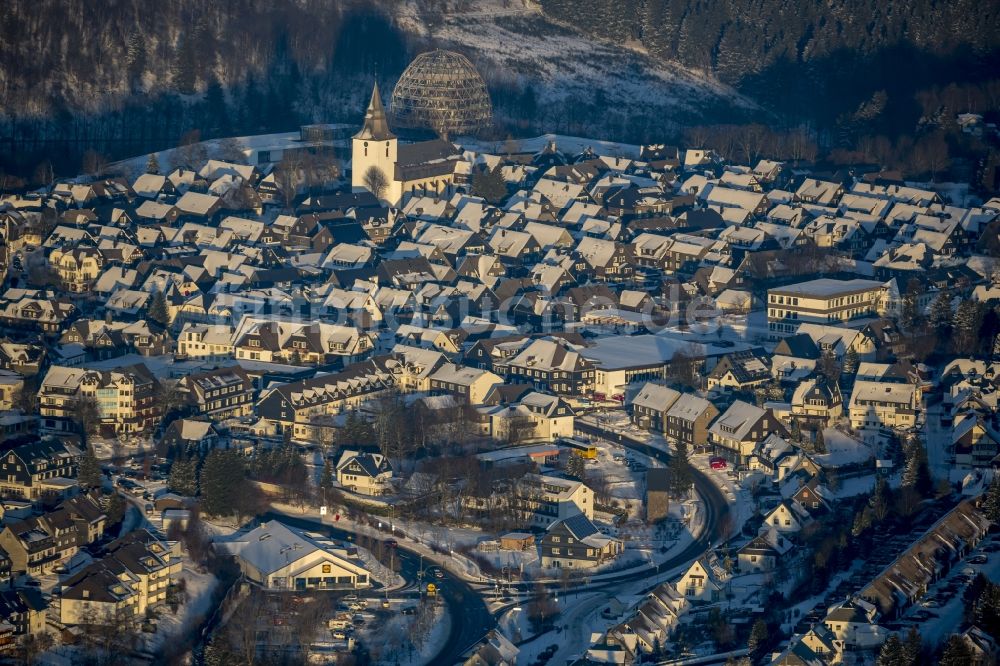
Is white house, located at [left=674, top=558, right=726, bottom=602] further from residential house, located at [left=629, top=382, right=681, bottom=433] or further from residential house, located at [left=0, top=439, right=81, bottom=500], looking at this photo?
residential house, located at [left=0, top=439, right=81, bottom=500]

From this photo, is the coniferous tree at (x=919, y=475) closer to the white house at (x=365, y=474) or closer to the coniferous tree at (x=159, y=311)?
the white house at (x=365, y=474)

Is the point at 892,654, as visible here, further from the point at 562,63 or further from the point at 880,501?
the point at 562,63

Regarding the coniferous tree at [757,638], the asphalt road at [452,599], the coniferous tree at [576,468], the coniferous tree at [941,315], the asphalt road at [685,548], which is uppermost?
the coniferous tree at [941,315]

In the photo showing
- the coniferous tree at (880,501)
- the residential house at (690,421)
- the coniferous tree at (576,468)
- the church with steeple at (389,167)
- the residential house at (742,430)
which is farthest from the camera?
the church with steeple at (389,167)

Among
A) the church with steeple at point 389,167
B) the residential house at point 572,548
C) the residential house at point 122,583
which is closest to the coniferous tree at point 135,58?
the church with steeple at point 389,167

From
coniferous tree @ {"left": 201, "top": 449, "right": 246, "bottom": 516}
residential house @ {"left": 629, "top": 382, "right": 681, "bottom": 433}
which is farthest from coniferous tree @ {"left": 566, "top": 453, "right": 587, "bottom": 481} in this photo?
coniferous tree @ {"left": 201, "top": 449, "right": 246, "bottom": 516}

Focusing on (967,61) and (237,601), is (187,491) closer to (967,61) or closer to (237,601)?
(237,601)

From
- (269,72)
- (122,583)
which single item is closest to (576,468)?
(122,583)
